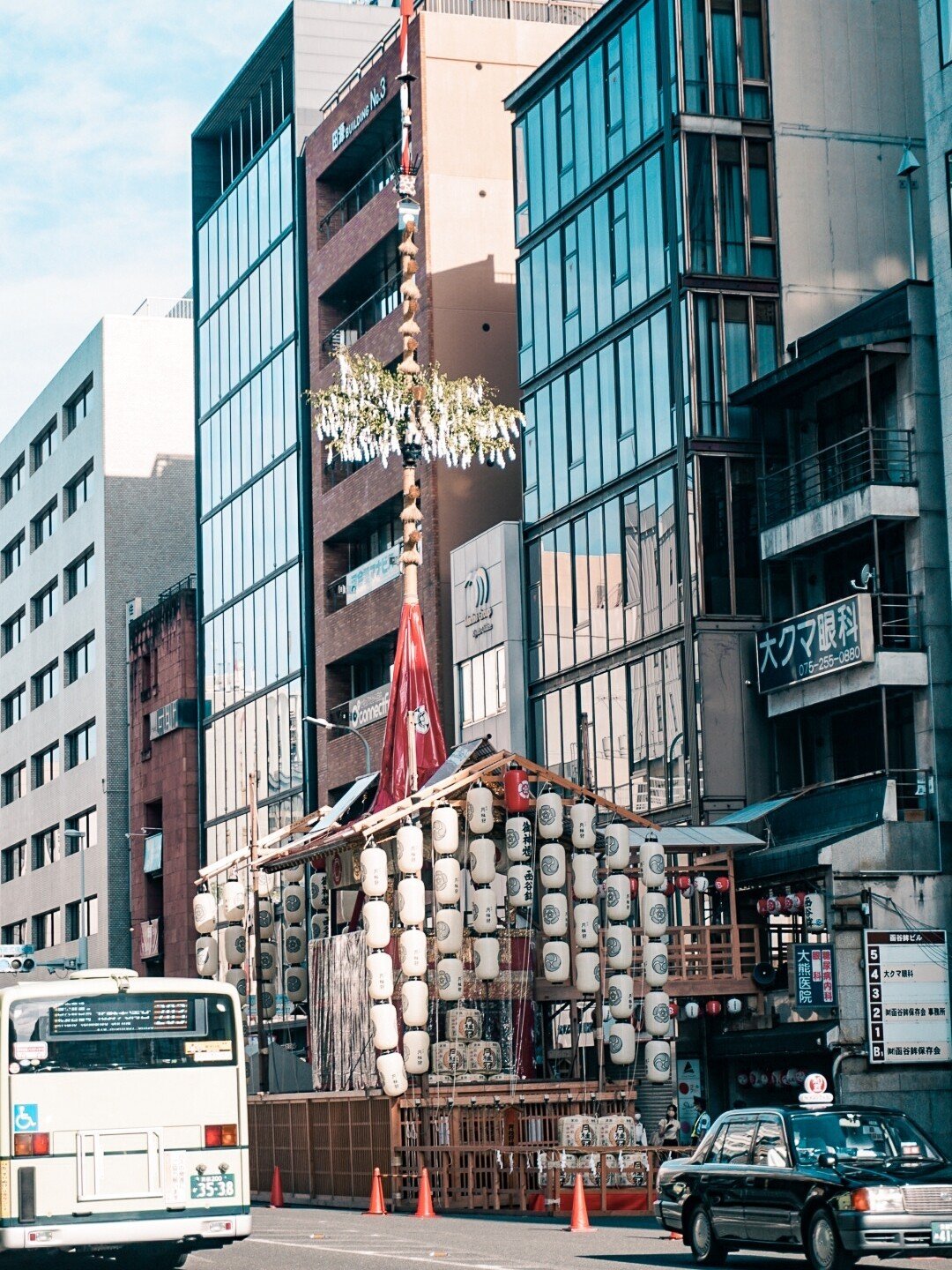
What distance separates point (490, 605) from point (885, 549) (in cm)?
1352

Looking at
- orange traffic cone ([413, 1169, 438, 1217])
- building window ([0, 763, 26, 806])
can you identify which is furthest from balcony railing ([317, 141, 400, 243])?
building window ([0, 763, 26, 806])

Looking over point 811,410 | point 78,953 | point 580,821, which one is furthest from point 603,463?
point 78,953

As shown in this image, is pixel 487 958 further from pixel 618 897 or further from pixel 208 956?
pixel 208 956

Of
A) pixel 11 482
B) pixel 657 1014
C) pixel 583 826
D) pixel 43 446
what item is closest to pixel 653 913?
pixel 657 1014

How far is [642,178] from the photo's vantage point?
49969 millimetres

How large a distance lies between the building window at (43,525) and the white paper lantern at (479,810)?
224 feet

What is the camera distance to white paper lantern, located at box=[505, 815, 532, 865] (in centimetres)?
3769

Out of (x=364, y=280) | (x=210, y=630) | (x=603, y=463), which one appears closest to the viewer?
(x=603, y=463)

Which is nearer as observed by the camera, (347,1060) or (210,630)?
(347,1060)

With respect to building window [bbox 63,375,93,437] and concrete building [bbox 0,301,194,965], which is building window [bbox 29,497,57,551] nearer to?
concrete building [bbox 0,301,194,965]

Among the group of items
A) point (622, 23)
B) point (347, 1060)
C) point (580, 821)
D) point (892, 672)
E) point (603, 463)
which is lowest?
point (347, 1060)

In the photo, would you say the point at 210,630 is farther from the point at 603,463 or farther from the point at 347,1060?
the point at 347,1060

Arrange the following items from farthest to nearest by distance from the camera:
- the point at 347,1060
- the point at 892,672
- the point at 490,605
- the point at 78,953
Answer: the point at 78,953
the point at 490,605
the point at 892,672
the point at 347,1060

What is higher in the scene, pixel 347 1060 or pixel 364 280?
pixel 364 280
